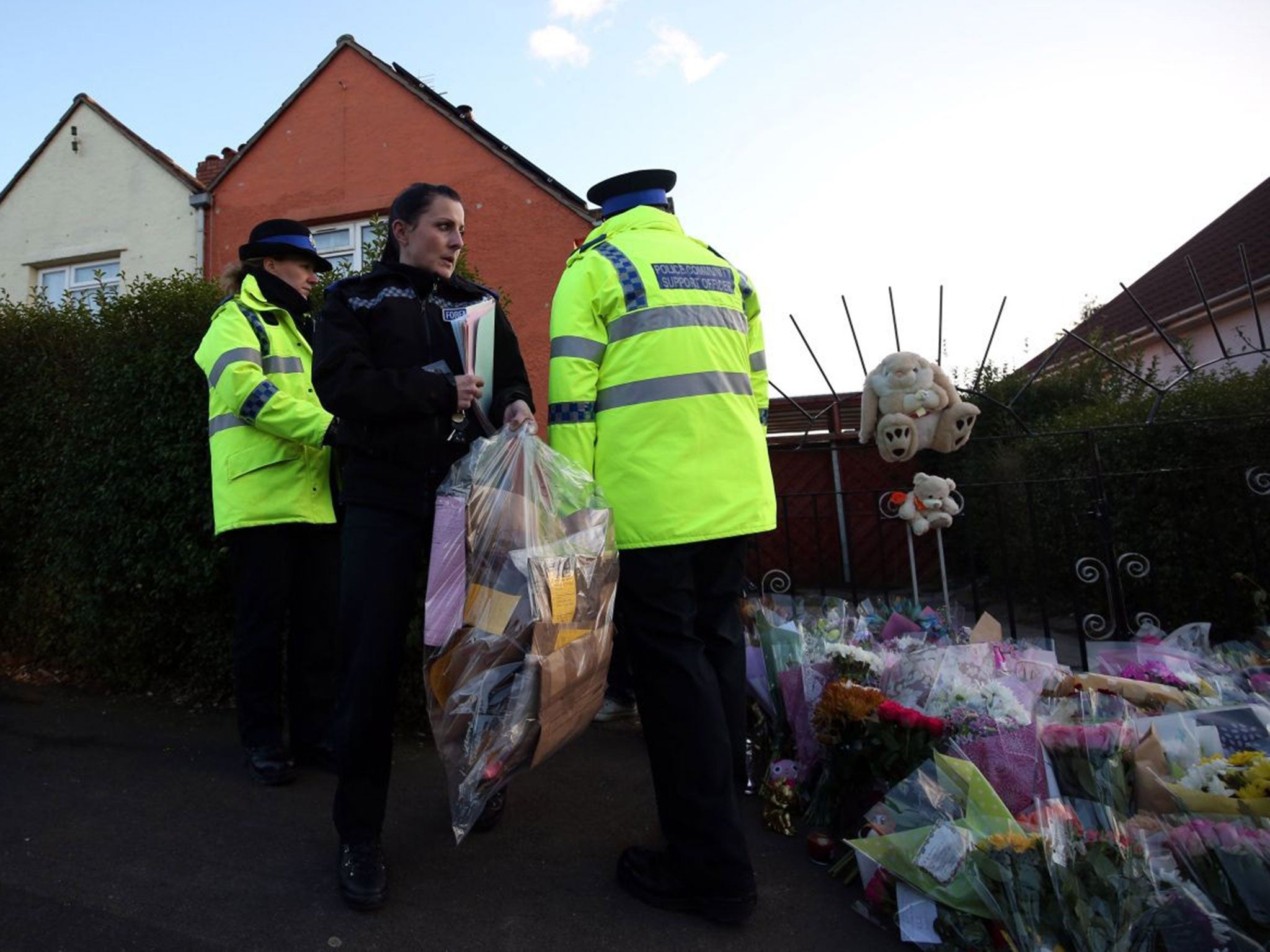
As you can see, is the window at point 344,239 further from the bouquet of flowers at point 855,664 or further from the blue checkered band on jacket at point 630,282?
the bouquet of flowers at point 855,664

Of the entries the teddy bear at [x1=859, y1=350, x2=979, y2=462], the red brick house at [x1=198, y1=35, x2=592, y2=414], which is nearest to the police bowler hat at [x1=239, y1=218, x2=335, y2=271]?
the teddy bear at [x1=859, y1=350, x2=979, y2=462]

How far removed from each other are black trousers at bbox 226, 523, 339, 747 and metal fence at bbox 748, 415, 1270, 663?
8.48 ft

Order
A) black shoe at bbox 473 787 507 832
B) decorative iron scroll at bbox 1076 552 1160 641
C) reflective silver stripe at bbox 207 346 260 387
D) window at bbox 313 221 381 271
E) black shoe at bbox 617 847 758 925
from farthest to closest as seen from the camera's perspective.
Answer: window at bbox 313 221 381 271 → decorative iron scroll at bbox 1076 552 1160 641 → reflective silver stripe at bbox 207 346 260 387 → black shoe at bbox 473 787 507 832 → black shoe at bbox 617 847 758 925

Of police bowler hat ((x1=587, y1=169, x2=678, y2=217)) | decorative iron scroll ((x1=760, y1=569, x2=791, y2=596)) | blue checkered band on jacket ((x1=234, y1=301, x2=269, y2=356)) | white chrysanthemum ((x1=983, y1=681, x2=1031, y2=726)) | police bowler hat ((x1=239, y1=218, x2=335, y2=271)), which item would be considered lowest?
white chrysanthemum ((x1=983, y1=681, x2=1031, y2=726))

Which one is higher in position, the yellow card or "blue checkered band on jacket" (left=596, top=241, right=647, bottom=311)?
"blue checkered band on jacket" (left=596, top=241, right=647, bottom=311)

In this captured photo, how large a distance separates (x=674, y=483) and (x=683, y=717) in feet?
1.92

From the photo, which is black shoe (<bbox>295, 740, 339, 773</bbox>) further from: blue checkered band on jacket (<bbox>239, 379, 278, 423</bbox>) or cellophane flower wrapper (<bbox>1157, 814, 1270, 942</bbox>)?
cellophane flower wrapper (<bbox>1157, 814, 1270, 942</bbox>)

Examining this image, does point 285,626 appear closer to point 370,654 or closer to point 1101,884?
point 370,654

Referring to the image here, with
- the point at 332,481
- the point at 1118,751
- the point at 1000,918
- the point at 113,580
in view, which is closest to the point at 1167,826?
the point at 1118,751

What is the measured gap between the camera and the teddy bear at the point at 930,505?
3949mm

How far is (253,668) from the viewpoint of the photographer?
2811mm

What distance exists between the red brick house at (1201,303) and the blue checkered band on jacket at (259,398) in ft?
27.1

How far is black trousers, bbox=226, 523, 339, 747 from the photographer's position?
9.20 ft

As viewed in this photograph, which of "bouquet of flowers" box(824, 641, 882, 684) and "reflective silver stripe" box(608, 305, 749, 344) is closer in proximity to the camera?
"reflective silver stripe" box(608, 305, 749, 344)
